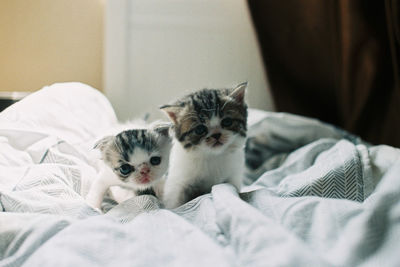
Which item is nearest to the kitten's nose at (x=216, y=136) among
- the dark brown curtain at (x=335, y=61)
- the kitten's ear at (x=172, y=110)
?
the kitten's ear at (x=172, y=110)

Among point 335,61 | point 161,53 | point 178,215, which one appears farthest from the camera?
point 335,61

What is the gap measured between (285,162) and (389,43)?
795 mm

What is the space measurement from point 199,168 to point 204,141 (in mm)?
88

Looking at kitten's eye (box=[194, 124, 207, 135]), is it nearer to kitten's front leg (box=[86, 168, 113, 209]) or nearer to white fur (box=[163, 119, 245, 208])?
white fur (box=[163, 119, 245, 208])

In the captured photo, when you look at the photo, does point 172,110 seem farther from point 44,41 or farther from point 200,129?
point 44,41

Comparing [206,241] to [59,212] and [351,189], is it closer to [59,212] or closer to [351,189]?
[59,212]

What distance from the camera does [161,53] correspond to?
1.33 metres

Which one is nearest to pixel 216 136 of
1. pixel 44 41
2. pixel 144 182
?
pixel 144 182

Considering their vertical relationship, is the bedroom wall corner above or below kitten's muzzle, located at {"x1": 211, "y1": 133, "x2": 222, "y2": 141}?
above

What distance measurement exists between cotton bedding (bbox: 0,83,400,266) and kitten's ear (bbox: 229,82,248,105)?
0.80ft

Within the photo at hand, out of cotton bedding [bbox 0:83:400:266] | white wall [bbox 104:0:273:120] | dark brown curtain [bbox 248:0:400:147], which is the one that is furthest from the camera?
dark brown curtain [bbox 248:0:400:147]

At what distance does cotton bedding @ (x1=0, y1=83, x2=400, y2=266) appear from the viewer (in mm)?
535

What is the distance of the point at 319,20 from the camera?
1657 mm

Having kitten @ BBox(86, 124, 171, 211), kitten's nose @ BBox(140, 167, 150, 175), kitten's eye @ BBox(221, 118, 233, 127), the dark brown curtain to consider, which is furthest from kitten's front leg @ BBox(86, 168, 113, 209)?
the dark brown curtain
